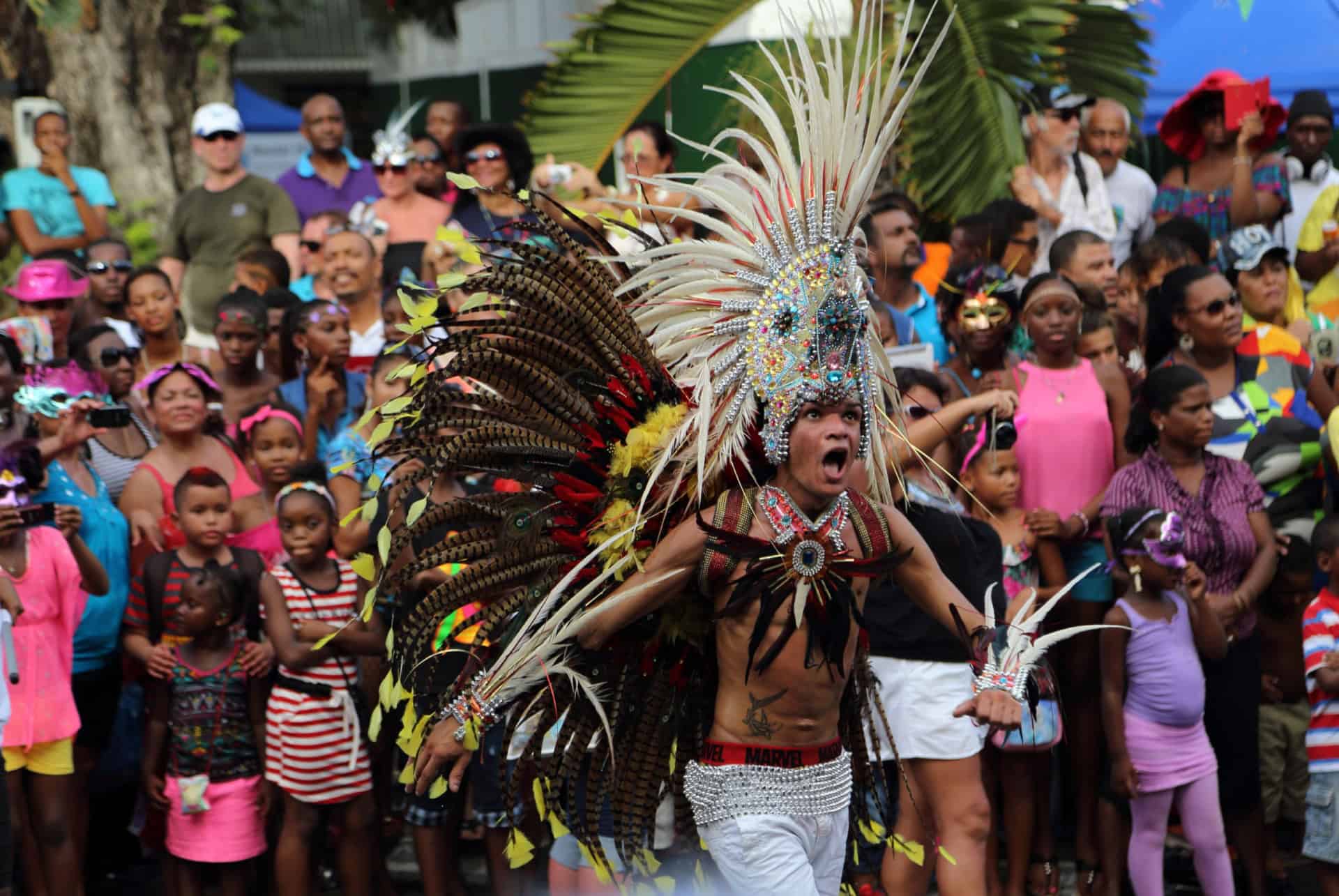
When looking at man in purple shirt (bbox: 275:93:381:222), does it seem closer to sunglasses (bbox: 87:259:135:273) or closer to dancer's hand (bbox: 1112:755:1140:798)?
sunglasses (bbox: 87:259:135:273)

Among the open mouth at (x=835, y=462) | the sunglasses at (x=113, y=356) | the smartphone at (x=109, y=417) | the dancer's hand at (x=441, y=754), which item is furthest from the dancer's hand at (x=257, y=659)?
the open mouth at (x=835, y=462)

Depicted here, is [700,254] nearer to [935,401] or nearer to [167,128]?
[935,401]

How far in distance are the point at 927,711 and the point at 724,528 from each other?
1447 mm

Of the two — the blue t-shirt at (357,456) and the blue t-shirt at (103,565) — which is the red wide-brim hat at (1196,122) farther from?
the blue t-shirt at (103,565)

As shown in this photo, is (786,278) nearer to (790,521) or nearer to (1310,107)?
(790,521)

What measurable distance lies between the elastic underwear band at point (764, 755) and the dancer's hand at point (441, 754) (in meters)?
0.65

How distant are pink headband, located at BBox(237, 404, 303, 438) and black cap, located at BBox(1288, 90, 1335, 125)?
17.5ft

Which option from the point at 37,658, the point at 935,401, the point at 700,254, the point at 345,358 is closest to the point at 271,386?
the point at 345,358

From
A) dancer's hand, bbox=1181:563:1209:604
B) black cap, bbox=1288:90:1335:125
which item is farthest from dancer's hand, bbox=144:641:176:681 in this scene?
black cap, bbox=1288:90:1335:125

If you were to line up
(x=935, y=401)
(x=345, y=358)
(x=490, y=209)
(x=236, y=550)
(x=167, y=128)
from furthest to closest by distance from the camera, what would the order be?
(x=167, y=128) → (x=490, y=209) → (x=345, y=358) → (x=236, y=550) → (x=935, y=401)

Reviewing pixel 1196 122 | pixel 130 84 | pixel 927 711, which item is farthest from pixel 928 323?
pixel 130 84

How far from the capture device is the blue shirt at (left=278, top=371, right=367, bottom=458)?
7.38 meters

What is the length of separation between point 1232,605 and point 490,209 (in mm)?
4112

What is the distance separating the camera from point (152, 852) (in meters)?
7.01
